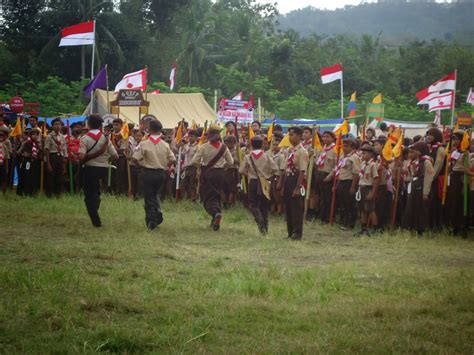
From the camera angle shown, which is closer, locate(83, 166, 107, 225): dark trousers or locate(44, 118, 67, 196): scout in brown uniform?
locate(83, 166, 107, 225): dark trousers

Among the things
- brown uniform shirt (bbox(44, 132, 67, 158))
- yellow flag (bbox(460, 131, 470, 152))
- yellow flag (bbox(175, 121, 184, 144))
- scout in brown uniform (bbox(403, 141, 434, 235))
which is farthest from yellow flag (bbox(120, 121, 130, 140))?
yellow flag (bbox(460, 131, 470, 152))

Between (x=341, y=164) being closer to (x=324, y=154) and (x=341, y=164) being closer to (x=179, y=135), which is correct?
(x=324, y=154)

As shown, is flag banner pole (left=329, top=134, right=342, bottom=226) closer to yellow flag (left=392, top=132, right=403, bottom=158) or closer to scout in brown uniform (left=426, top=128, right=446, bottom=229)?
yellow flag (left=392, top=132, right=403, bottom=158)

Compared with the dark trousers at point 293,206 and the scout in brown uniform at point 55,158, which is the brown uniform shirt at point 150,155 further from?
the scout in brown uniform at point 55,158

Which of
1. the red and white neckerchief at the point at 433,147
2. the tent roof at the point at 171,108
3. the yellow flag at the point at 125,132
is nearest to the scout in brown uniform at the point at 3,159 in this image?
the yellow flag at the point at 125,132

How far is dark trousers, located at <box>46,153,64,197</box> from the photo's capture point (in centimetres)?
1935

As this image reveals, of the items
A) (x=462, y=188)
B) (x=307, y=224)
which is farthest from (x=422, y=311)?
(x=307, y=224)

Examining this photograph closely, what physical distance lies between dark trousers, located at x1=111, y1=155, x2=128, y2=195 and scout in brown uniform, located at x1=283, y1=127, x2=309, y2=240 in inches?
318

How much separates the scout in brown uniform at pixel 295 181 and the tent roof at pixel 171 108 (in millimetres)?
19651

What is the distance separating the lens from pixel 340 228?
16453 millimetres

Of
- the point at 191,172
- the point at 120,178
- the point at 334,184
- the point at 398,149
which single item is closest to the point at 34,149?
the point at 120,178

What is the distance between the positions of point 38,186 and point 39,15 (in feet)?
103

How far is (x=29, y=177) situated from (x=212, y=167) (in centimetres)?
651

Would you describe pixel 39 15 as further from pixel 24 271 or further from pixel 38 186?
pixel 24 271
